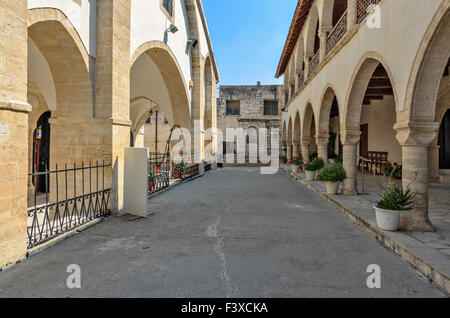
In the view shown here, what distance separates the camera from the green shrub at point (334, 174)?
7.76 metres

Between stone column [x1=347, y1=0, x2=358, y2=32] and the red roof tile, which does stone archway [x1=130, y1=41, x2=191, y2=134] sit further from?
the red roof tile

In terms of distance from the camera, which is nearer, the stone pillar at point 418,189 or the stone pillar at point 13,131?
the stone pillar at point 13,131

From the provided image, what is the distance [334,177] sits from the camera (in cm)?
775

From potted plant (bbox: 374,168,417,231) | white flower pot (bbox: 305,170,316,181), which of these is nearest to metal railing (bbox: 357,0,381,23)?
potted plant (bbox: 374,168,417,231)

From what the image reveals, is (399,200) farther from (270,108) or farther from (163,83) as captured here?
(270,108)

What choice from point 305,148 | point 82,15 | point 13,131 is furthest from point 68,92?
point 305,148

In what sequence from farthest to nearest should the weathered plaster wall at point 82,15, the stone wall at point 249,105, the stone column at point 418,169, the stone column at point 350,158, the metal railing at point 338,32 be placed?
1. the stone wall at point 249,105
2. the metal railing at point 338,32
3. the stone column at point 350,158
4. the weathered plaster wall at point 82,15
5. the stone column at point 418,169

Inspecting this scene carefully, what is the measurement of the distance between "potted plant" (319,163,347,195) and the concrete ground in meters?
1.79

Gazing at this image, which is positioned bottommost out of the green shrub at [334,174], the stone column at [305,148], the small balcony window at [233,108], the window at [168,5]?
the green shrub at [334,174]

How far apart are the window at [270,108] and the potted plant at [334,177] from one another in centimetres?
1996

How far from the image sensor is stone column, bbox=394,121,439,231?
4500 millimetres

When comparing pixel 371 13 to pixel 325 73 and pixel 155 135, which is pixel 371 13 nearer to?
pixel 325 73

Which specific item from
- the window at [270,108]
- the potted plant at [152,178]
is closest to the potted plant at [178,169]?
the potted plant at [152,178]

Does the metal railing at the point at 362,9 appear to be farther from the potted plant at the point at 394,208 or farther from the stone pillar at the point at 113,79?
the stone pillar at the point at 113,79
